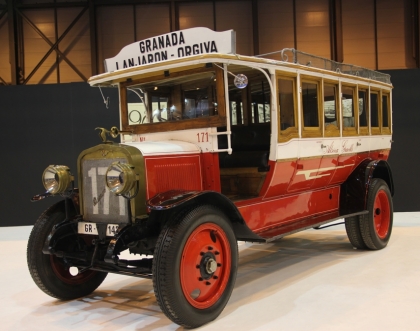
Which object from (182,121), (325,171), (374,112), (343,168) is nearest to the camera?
(182,121)

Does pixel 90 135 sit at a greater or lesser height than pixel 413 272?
greater

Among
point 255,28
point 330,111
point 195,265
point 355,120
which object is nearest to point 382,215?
point 355,120

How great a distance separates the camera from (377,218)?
592 centimetres

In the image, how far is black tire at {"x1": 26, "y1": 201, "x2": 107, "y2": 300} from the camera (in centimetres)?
395

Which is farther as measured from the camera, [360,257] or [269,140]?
[360,257]

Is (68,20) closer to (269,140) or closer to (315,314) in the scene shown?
(269,140)

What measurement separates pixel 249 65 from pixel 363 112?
233 centimetres

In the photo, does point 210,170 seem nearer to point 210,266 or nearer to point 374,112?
point 210,266

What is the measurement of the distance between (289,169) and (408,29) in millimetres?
8900

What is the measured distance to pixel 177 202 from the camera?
10.7 ft

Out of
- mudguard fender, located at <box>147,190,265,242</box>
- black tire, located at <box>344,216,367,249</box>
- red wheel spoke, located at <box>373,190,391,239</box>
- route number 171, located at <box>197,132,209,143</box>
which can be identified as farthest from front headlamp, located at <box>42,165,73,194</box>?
red wheel spoke, located at <box>373,190,391,239</box>

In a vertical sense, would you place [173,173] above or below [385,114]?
below

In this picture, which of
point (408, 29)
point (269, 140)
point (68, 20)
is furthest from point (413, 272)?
point (68, 20)

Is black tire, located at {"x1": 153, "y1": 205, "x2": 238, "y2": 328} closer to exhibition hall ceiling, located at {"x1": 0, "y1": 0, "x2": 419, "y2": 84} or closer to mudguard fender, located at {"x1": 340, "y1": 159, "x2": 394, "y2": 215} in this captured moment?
mudguard fender, located at {"x1": 340, "y1": 159, "x2": 394, "y2": 215}
